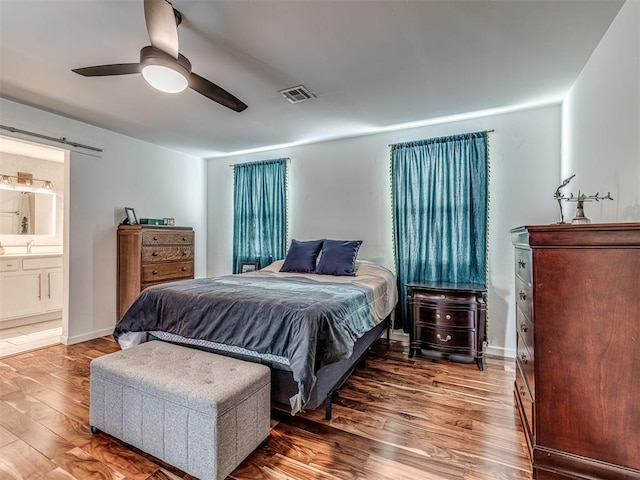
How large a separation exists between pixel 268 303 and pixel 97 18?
1.98 meters

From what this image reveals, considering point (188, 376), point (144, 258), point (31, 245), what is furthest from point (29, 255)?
point (188, 376)

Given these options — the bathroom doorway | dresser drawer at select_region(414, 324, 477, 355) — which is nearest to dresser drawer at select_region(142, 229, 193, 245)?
the bathroom doorway

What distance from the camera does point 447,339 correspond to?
297 centimetres

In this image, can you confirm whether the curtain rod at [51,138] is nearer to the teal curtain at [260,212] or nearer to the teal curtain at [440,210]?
the teal curtain at [260,212]

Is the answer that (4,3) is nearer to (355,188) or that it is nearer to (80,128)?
(80,128)

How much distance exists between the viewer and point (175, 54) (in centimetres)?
166

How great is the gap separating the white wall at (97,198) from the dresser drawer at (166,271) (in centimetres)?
51

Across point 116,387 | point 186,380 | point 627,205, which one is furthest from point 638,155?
point 116,387

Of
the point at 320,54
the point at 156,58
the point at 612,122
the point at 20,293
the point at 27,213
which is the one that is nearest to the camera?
the point at 156,58

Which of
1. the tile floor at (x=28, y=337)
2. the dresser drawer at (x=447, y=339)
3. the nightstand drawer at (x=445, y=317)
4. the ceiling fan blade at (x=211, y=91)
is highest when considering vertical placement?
the ceiling fan blade at (x=211, y=91)

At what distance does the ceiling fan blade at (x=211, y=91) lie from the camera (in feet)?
6.37

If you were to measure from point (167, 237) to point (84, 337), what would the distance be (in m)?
1.46

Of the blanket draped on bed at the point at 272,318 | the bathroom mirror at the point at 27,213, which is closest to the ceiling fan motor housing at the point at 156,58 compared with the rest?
the blanket draped on bed at the point at 272,318

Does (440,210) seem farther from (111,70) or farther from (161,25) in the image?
(111,70)
